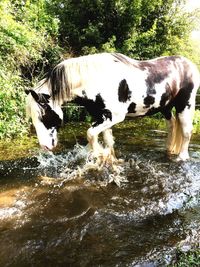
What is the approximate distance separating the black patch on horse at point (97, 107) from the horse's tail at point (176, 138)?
1.75 metres

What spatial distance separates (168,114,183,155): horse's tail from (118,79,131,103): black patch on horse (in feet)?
4.64

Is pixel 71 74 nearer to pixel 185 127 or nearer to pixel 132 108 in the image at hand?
pixel 132 108

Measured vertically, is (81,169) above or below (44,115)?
below

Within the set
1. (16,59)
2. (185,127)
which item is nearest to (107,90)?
(185,127)

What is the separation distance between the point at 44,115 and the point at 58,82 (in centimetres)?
51

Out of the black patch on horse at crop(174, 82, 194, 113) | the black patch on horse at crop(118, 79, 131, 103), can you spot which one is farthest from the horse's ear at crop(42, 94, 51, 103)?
the black patch on horse at crop(174, 82, 194, 113)

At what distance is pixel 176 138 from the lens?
255 inches

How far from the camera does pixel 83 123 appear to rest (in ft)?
34.9

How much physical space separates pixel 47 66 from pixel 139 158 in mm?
6592

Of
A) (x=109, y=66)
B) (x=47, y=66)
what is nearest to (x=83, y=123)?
(x=47, y=66)

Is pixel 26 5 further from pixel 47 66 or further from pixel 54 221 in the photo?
pixel 54 221

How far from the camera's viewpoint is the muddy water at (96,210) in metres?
3.01

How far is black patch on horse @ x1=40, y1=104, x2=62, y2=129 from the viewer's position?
493 centimetres

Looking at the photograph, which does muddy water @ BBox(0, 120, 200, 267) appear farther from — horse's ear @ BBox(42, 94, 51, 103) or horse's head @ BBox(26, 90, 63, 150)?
horse's ear @ BBox(42, 94, 51, 103)
